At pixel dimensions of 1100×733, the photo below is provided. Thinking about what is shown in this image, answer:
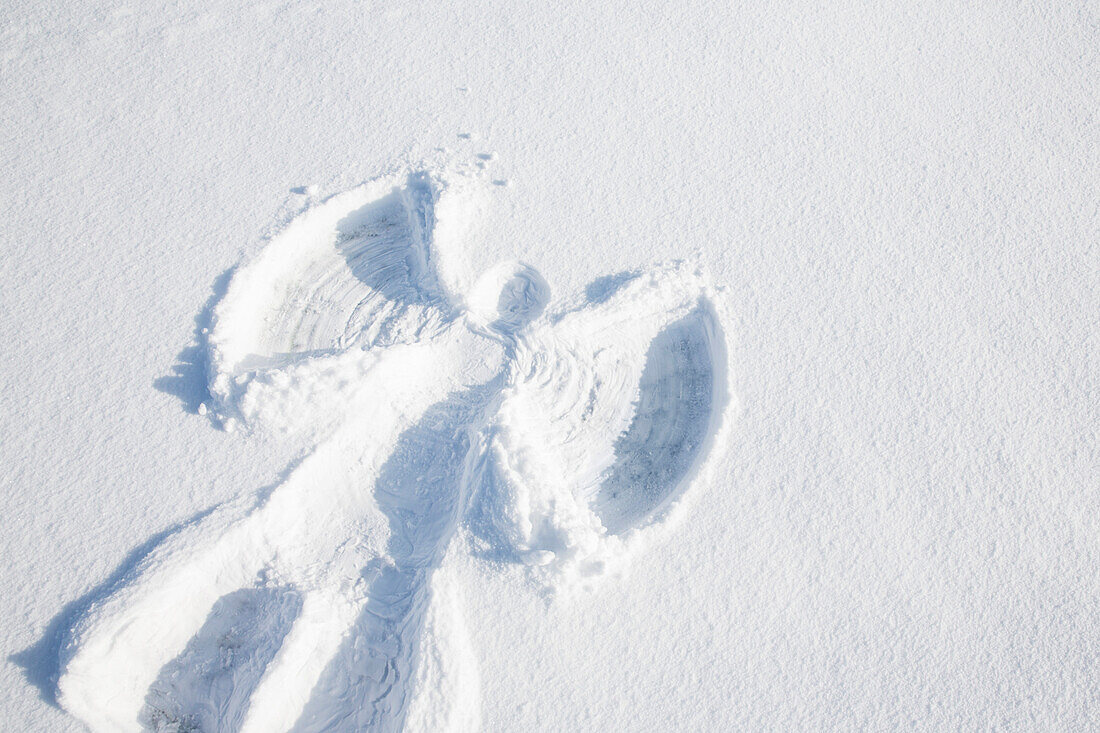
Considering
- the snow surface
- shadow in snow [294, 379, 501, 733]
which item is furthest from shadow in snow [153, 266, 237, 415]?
shadow in snow [294, 379, 501, 733]

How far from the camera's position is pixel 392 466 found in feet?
6.83

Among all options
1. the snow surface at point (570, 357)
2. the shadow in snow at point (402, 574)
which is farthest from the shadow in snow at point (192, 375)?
the shadow in snow at point (402, 574)

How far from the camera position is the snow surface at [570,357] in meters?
1.83

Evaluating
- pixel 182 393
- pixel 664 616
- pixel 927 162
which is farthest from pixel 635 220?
pixel 182 393

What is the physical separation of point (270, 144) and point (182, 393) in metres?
1.07

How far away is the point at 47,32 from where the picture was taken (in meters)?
2.81

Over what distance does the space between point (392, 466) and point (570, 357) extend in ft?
2.26

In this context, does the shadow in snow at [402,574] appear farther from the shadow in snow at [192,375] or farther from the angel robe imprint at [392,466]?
the shadow in snow at [192,375]

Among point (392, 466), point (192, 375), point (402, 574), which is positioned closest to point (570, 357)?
point (392, 466)

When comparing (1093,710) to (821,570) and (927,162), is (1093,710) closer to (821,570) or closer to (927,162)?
(821,570)

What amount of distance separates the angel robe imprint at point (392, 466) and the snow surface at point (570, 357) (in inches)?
0.5

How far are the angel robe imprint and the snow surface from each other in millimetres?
13

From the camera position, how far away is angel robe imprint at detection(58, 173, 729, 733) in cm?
181

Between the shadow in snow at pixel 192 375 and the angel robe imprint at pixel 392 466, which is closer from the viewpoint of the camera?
the angel robe imprint at pixel 392 466
